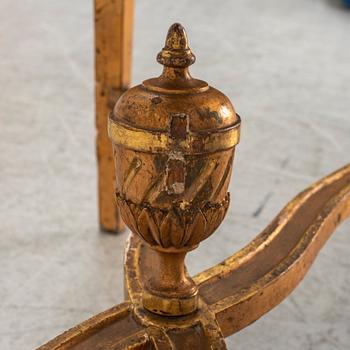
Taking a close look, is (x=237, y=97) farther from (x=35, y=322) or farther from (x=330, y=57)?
(x=35, y=322)

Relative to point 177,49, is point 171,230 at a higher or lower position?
lower

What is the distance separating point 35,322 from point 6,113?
1453mm

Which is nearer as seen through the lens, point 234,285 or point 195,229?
point 195,229

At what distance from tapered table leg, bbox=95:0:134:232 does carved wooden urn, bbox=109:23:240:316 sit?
899 mm

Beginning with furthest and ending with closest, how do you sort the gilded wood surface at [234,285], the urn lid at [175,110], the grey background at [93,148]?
1. the grey background at [93,148]
2. the gilded wood surface at [234,285]
3. the urn lid at [175,110]

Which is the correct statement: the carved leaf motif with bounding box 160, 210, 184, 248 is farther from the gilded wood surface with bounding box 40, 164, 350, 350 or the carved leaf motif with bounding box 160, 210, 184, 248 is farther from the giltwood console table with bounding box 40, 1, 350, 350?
the gilded wood surface with bounding box 40, 164, 350, 350

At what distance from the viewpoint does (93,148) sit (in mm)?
2580

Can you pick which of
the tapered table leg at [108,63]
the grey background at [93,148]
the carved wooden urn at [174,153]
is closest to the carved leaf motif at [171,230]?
the carved wooden urn at [174,153]

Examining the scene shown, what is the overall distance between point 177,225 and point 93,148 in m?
1.81

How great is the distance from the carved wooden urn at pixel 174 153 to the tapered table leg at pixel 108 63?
90cm

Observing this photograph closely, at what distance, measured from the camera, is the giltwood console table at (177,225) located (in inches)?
29.9

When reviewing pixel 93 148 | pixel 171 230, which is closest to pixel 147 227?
pixel 171 230

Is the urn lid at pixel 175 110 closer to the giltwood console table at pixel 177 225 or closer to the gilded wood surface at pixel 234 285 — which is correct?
the giltwood console table at pixel 177 225

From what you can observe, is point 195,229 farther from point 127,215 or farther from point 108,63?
point 108,63
